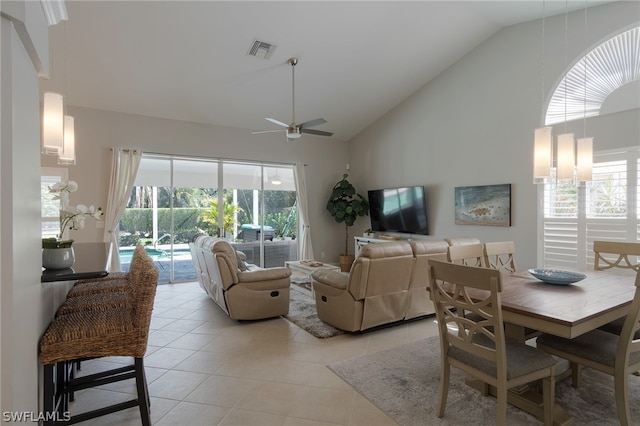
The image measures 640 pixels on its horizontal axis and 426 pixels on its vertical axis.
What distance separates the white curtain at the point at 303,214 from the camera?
736 centimetres

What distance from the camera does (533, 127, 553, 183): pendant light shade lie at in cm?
258

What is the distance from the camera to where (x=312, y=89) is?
18.6 ft

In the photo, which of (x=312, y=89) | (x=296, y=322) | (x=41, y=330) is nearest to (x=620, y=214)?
(x=296, y=322)

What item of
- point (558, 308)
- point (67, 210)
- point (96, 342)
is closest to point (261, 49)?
point (67, 210)

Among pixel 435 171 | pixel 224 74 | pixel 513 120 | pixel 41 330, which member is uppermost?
pixel 224 74

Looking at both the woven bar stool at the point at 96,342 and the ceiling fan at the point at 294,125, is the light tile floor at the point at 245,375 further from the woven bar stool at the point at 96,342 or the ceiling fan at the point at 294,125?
the ceiling fan at the point at 294,125

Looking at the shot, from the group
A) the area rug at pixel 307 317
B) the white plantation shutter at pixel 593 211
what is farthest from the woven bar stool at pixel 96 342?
the white plantation shutter at pixel 593 211

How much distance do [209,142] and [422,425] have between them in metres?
5.87

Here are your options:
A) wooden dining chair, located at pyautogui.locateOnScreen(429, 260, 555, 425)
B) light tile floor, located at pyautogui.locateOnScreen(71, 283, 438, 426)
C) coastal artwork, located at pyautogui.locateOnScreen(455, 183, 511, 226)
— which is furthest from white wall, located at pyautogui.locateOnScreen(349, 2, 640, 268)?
wooden dining chair, located at pyautogui.locateOnScreen(429, 260, 555, 425)

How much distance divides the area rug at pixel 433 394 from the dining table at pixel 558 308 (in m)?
0.14

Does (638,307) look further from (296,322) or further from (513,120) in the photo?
(513,120)

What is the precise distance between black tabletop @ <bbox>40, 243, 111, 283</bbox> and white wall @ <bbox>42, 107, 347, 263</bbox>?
2945 mm

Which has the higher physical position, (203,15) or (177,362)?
(203,15)

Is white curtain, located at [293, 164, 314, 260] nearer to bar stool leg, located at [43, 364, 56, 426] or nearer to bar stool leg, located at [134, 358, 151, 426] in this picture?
bar stool leg, located at [134, 358, 151, 426]
